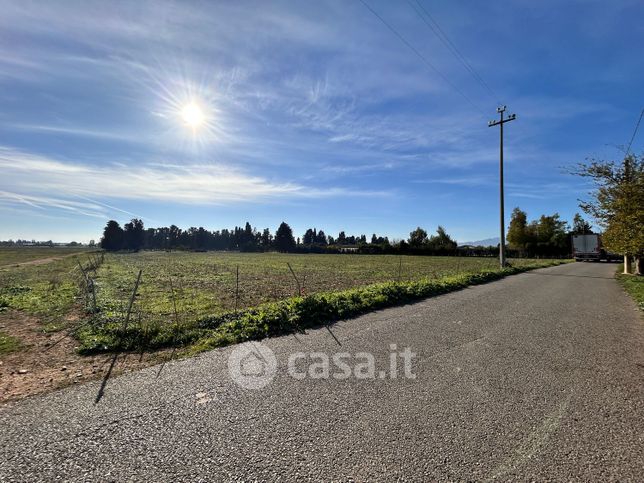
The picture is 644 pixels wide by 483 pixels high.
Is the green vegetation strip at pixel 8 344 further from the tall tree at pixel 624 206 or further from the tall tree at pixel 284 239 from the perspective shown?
the tall tree at pixel 284 239

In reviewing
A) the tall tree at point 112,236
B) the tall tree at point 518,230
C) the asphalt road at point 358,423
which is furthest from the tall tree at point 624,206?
the tall tree at point 112,236

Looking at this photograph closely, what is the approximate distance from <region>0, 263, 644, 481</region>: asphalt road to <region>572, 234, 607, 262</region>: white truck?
1729 inches

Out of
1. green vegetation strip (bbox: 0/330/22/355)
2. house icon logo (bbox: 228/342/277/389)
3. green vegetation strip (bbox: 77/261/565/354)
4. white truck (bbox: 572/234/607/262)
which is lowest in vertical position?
green vegetation strip (bbox: 0/330/22/355)

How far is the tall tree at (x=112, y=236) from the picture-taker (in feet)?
346

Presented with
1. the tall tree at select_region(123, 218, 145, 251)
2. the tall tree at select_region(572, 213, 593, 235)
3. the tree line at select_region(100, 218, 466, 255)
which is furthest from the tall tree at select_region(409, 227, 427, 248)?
the tall tree at select_region(123, 218, 145, 251)

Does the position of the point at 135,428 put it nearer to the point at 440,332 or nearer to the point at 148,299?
the point at 440,332

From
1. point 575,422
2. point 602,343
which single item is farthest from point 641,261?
point 575,422

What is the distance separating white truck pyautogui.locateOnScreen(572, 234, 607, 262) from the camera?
38656 mm

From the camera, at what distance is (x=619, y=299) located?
10.7 m

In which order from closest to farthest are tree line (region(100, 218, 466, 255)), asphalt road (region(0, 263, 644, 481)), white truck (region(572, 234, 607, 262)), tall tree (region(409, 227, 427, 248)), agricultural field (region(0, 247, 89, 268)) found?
asphalt road (region(0, 263, 644, 481)) < white truck (region(572, 234, 607, 262)) < agricultural field (region(0, 247, 89, 268)) < tall tree (region(409, 227, 427, 248)) < tree line (region(100, 218, 466, 255))

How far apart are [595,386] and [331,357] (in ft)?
11.6

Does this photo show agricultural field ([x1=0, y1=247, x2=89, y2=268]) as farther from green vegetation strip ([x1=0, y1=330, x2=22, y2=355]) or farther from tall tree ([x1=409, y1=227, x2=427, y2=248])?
tall tree ([x1=409, y1=227, x2=427, y2=248])

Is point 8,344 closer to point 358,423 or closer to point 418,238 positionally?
point 358,423

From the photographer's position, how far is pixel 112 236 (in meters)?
106
